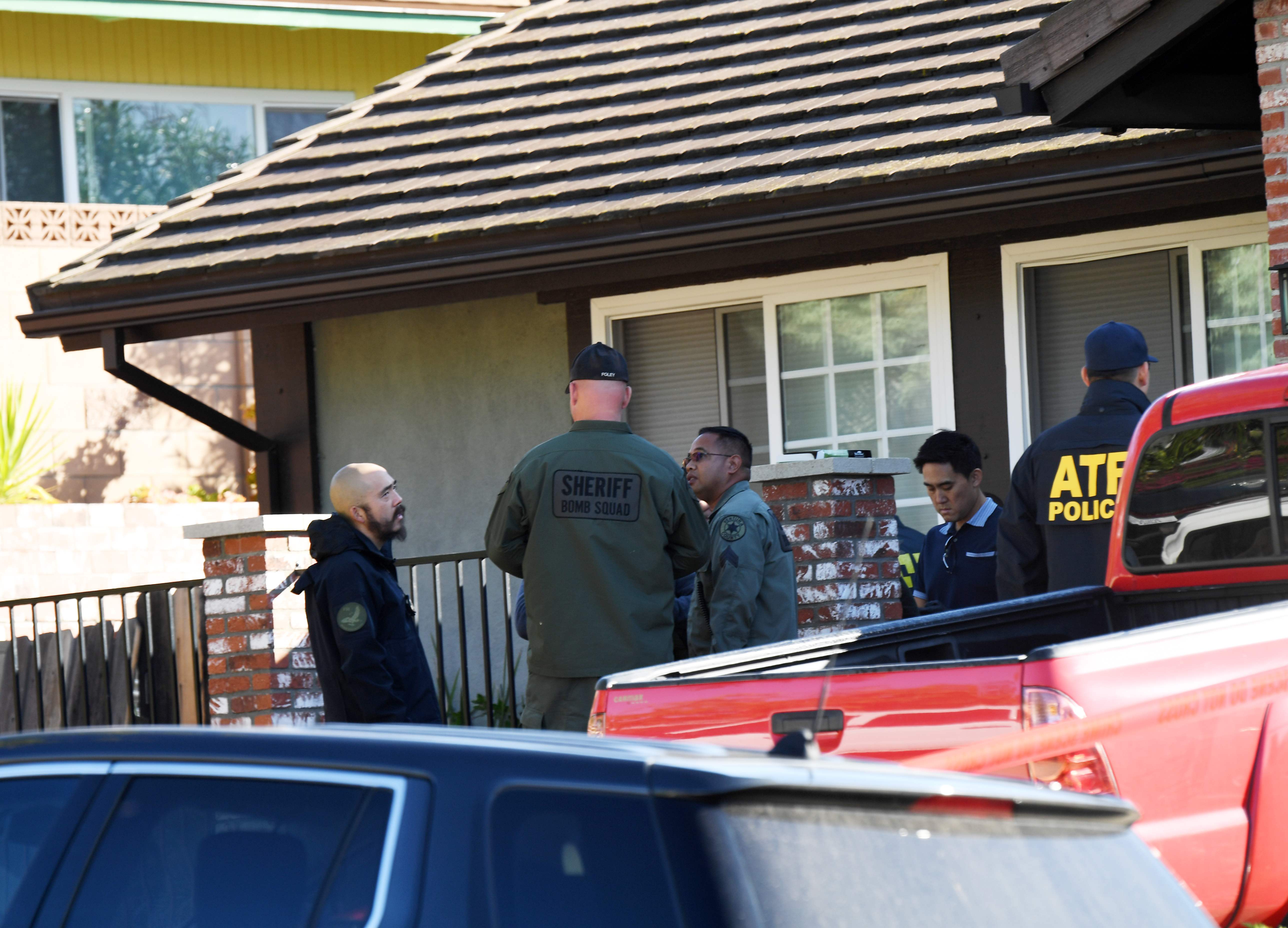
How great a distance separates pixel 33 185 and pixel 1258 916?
15.2 meters

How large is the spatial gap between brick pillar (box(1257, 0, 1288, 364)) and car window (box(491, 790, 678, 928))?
Result: 4530 millimetres

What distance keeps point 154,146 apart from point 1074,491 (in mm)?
12931

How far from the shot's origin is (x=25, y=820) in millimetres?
2555

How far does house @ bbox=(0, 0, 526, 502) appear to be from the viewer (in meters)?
15.4

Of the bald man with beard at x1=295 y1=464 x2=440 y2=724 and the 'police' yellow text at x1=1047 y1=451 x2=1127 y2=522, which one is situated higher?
the 'police' yellow text at x1=1047 y1=451 x2=1127 y2=522

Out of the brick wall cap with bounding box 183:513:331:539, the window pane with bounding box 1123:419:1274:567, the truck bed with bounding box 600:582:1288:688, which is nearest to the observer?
the truck bed with bounding box 600:582:1288:688

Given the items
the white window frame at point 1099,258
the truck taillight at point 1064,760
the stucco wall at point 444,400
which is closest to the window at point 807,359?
the white window frame at point 1099,258

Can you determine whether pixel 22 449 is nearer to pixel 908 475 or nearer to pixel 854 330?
pixel 854 330

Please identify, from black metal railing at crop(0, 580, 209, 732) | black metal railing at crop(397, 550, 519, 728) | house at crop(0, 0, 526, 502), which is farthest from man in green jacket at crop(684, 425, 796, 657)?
house at crop(0, 0, 526, 502)

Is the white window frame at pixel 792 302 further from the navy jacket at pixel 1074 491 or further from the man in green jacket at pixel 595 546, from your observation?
the man in green jacket at pixel 595 546

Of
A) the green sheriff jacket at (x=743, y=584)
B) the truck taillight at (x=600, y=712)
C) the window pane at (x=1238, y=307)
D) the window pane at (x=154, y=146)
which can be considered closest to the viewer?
the truck taillight at (x=600, y=712)

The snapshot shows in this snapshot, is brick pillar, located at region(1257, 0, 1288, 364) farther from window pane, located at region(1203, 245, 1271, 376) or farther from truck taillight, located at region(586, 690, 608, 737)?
A: truck taillight, located at region(586, 690, 608, 737)

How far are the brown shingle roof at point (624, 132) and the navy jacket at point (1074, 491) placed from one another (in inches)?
68.9

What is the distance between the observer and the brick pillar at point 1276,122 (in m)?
5.84
